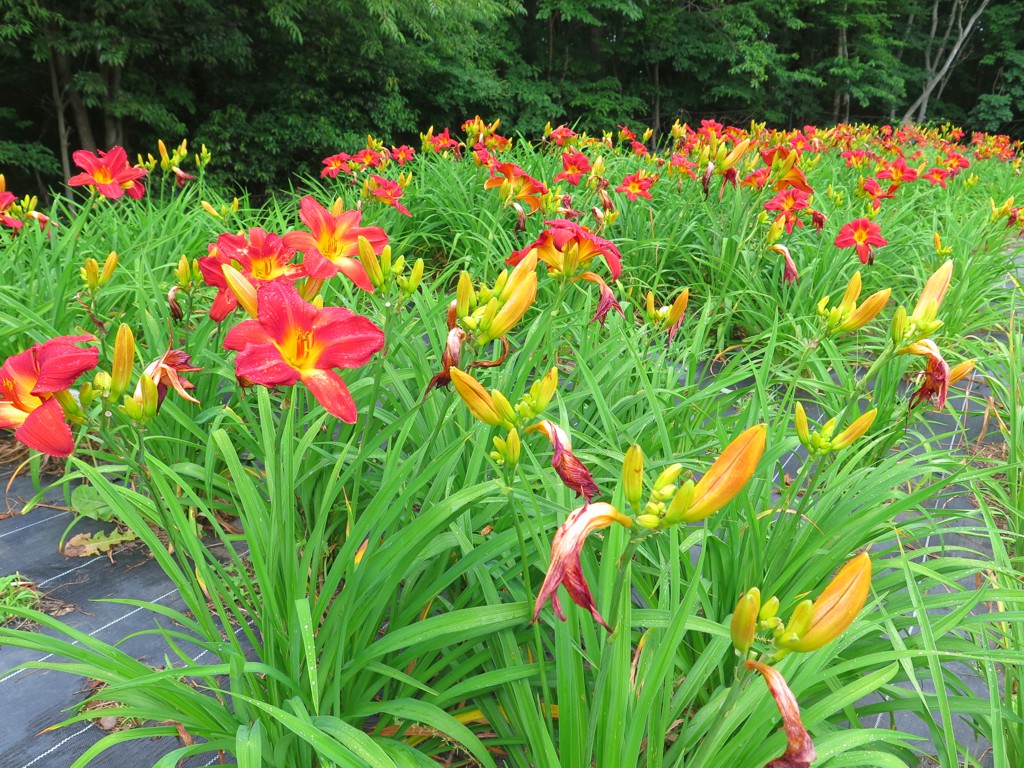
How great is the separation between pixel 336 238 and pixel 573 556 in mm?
966

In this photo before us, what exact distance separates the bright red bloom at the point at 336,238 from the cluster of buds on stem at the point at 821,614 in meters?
0.90

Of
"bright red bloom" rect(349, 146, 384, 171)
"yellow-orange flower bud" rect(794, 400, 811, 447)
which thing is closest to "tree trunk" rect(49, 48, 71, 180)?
"bright red bloom" rect(349, 146, 384, 171)

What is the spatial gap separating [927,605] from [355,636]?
3.26 feet

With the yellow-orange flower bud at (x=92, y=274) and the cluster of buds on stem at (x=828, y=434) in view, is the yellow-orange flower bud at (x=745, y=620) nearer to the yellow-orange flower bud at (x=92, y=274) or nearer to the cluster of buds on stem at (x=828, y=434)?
the cluster of buds on stem at (x=828, y=434)

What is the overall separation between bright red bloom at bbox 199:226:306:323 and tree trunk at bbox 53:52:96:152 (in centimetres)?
730

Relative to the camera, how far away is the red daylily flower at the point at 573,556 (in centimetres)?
65

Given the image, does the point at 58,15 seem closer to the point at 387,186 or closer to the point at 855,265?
the point at 387,186

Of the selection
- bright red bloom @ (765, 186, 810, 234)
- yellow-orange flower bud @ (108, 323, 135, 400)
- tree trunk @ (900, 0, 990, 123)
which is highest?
tree trunk @ (900, 0, 990, 123)

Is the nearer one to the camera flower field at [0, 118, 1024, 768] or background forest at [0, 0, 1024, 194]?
flower field at [0, 118, 1024, 768]

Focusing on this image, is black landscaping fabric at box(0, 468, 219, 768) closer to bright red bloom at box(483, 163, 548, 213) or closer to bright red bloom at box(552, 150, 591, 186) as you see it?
bright red bloom at box(483, 163, 548, 213)

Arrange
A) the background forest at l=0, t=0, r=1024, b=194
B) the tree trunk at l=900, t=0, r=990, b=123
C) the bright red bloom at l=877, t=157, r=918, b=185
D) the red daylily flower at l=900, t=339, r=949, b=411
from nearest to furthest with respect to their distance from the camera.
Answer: the red daylily flower at l=900, t=339, r=949, b=411, the bright red bloom at l=877, t=157, r=918, b=185, the background forest at l=0, t=0, r=1024, b=194, the tree trunk at l=900, t=0, r=990, b=123

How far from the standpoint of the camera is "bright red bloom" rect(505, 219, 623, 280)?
1504mm

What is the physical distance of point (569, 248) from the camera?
1547mm

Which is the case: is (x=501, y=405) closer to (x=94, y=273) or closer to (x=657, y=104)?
(x=94, y=273)
